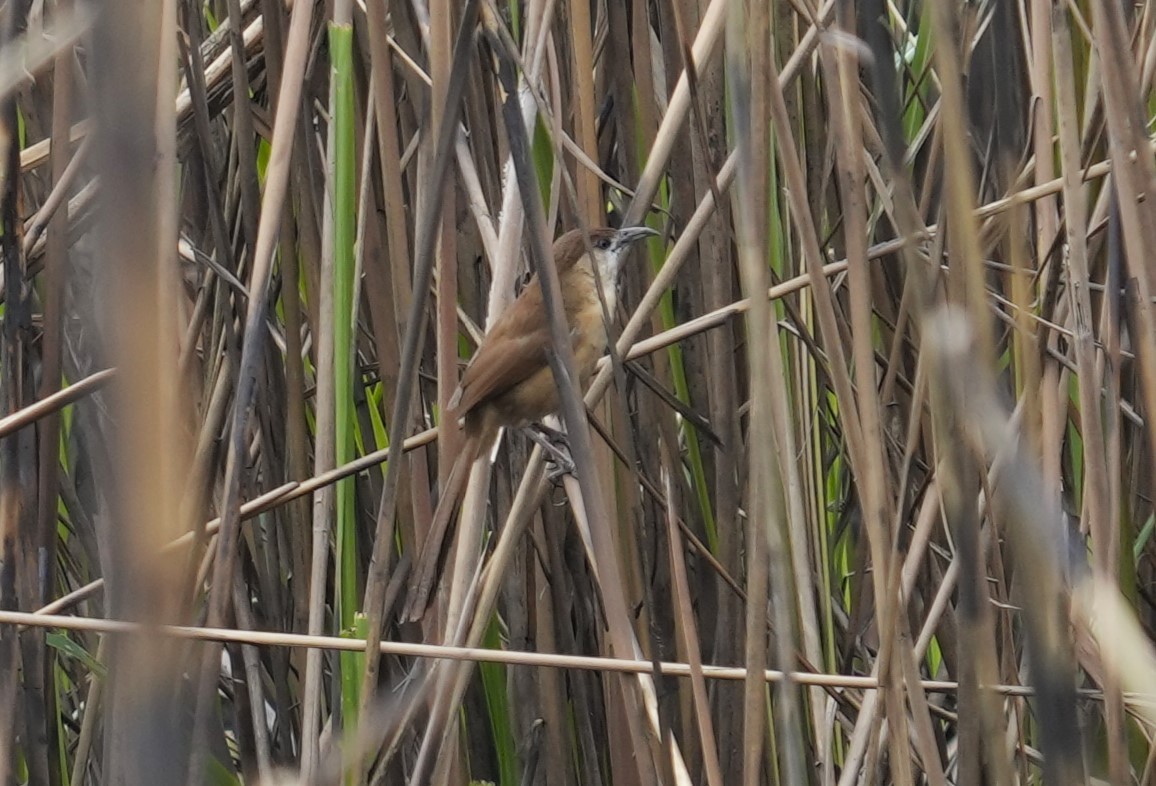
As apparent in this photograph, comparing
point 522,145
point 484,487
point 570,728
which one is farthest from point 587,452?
point 570,728

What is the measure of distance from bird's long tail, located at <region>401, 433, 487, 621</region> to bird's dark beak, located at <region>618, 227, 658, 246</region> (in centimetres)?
43

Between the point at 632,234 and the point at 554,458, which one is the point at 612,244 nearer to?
the point at 632,234

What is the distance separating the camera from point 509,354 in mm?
2305

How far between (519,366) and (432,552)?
0.77m

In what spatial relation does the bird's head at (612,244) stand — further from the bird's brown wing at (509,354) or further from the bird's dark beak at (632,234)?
the bird's brown wing at (509,354)

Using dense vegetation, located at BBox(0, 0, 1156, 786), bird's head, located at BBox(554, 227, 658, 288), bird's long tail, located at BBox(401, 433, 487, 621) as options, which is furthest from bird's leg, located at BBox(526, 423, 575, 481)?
bird's head, located at BBox(554, 227, 658, 288)

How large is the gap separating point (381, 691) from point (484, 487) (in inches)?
17.0

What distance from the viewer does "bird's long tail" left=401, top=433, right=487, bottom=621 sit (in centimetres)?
164

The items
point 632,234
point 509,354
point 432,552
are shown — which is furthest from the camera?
point 509,354

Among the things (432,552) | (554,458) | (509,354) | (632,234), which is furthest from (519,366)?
(432,552)

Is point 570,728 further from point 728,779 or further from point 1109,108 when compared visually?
point 1109,108

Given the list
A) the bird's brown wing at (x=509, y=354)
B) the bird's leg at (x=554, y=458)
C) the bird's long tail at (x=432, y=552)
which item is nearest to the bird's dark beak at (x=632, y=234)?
the bird's brown wing at (x=509, y=354)

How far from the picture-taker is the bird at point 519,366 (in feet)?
5.62

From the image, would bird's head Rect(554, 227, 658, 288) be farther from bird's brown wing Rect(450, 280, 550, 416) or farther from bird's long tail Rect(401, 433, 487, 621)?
bird's long tail Rect(401, 433, 487, 621)
